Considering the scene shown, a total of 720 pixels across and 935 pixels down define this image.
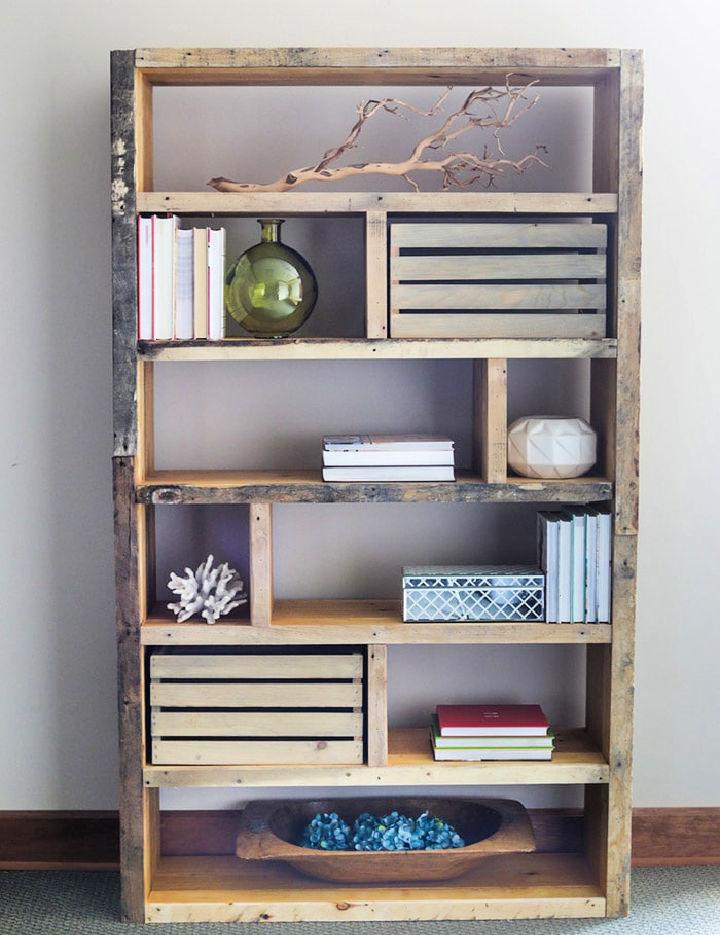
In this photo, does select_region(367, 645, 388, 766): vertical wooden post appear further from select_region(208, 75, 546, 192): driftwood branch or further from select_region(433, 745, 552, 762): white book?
select_region(208, 75, 546, 192): driftwood branch

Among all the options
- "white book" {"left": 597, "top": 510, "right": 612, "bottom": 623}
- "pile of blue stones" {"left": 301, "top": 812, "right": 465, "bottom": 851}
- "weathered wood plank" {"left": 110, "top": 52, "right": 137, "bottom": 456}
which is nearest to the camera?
"weathered wood plank" {"left": 110, "top": 52, "right": 137, "bottom": 456}

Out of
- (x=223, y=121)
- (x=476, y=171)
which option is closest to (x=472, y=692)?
(x=476, y=171)

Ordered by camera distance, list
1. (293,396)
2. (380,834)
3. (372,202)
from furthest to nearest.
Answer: (293,396) → (380,834) → (372,202)

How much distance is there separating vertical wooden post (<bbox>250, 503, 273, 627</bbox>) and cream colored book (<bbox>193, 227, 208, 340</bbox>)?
38 centimetres

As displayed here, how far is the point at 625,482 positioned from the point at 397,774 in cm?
78

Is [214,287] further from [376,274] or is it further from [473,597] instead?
[473,597]

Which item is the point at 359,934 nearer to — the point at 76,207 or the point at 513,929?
the point at 513,929

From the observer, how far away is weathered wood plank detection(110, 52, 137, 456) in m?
2.17

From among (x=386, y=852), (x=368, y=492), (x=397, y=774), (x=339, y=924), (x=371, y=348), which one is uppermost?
(x=371, y=348)

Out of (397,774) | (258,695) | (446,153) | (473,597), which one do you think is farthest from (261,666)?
(446,153)

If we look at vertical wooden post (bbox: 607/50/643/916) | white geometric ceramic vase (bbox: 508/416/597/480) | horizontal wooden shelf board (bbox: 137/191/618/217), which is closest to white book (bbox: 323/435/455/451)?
white geometric ceramic vase (bbox: 508/416/597/480)

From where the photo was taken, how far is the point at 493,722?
2363mm

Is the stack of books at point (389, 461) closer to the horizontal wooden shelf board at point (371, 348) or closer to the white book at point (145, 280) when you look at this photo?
the horizontal wooden shelf board at point (371, 348)

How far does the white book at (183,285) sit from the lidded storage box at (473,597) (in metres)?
0.70
